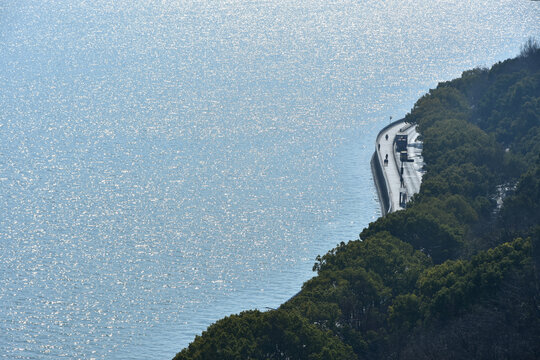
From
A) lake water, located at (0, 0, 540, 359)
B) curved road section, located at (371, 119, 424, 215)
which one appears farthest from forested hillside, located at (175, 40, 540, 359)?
lake water, located at (0, 0, 540, 359)

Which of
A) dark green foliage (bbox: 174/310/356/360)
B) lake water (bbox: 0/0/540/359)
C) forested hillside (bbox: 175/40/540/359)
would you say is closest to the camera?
dark green foliage (bbox: 174/310/356/360)

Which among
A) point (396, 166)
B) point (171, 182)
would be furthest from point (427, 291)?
point (396, 166)

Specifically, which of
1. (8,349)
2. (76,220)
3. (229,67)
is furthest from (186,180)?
(229,67)

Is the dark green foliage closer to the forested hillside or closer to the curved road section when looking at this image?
the forested hillside

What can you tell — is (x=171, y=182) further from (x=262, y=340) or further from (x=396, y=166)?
(x=262, y=340)

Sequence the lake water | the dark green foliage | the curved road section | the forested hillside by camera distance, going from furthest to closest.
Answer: the curved road section → the lake water → the forested hillside → the dark green foliage
